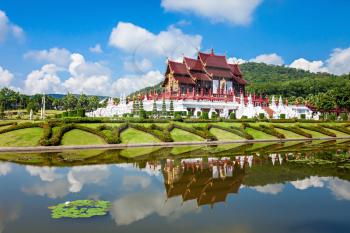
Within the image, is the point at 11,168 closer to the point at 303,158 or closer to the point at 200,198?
the point at 200,198

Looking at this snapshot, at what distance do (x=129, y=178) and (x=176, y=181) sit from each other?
9.20 feet

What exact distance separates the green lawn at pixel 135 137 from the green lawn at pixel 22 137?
27.5ft

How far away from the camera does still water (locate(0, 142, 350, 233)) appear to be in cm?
1169

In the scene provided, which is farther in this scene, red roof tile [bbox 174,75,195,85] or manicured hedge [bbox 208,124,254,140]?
red roof tile [bbox 174,75,195,85]

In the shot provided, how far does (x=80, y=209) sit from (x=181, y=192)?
189 inches

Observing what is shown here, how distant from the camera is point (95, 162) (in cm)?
2458

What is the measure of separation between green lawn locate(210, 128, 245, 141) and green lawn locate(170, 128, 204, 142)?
2886 mm

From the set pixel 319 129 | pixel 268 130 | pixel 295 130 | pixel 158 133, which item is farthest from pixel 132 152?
pixel 319 129

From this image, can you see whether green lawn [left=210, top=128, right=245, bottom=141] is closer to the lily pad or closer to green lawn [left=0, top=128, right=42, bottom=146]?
green lawn [left=0, top=128, right=42, bottom=146]

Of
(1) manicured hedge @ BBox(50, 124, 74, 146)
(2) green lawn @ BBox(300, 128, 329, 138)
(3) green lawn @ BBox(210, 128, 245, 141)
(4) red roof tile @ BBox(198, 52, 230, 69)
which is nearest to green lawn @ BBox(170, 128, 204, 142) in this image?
(3) green lawn @ BBox(210, 128, 245, 141)

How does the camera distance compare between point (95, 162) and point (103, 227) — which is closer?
point (103, 227)

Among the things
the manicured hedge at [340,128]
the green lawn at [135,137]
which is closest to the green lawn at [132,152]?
the green lawn at [135,137]

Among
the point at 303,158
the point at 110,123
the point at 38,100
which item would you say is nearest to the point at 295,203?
the point at 303,158

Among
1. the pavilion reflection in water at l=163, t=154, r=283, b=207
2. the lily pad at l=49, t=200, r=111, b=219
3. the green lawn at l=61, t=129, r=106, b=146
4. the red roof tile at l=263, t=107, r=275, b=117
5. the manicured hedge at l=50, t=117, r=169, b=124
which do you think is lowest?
the lily pad at l=49, t=200, r=111, b=219
